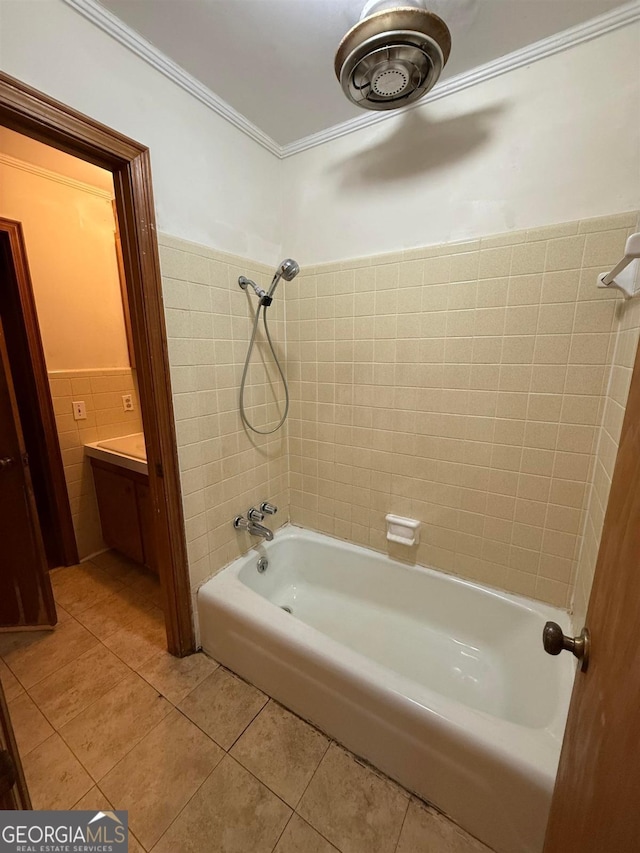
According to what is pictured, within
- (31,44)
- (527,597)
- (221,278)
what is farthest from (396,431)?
(31,44)

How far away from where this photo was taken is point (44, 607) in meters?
1.66

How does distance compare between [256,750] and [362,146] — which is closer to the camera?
[256,750]

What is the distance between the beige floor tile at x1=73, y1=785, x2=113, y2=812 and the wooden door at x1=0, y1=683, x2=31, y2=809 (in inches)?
25.8

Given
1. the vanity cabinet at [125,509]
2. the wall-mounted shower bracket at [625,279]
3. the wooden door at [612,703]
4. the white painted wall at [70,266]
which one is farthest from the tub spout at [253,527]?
the wall-mounted shower bracket at [625,279]

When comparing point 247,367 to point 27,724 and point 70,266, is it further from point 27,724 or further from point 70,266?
point 27,724

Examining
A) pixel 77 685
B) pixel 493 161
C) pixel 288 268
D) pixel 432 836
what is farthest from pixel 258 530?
pixel 493 161

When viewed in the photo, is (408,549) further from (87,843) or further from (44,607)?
(44,607)

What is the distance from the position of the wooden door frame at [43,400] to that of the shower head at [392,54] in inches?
75.2

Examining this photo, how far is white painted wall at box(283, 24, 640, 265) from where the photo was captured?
1.08 m

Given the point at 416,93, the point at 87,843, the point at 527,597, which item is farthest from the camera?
the point at 527,597

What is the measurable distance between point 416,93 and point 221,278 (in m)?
0.97

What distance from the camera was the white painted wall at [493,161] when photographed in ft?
3.56

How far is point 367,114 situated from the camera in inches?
56.9

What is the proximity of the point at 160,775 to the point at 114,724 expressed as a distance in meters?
0.30
